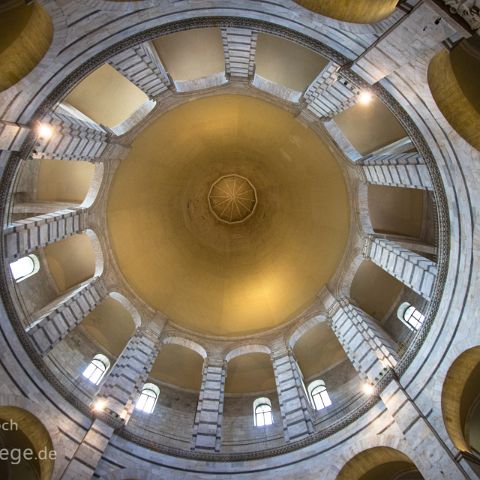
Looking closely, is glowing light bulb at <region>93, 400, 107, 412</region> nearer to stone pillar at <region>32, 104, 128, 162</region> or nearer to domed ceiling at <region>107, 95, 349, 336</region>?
domed ceiling at <region>107, 95, 349, 336</region>

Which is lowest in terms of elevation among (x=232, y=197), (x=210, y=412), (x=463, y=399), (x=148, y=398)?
(x=463, y=399)

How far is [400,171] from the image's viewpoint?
13516mm

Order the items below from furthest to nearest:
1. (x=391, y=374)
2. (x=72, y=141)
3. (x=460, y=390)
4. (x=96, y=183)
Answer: (x=96, y=183)
(x=72, y=141)
(x=391, y=374)
(x=460, y=390)

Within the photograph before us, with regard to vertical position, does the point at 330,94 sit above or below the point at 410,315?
above

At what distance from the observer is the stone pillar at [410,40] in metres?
7.89

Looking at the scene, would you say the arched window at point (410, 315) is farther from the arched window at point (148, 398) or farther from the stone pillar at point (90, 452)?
the stone pillar at point (90, 452)

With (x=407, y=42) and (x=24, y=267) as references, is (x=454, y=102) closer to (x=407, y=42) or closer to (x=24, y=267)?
(x=407, y=42)

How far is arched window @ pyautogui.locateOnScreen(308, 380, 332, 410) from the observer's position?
56.6 ft

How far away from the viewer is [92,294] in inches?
644

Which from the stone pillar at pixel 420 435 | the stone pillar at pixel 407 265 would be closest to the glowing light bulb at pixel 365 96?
the stone pillar at pixel 407 265

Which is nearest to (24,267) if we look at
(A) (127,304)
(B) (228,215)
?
(A) (127,304)

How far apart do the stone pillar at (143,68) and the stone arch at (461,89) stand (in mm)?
8703

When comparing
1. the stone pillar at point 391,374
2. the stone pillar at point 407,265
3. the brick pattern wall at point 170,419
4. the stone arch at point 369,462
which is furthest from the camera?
the brick pattern wall at point 170,419

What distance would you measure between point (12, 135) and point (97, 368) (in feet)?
37.5
